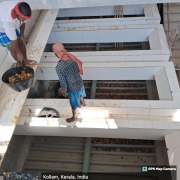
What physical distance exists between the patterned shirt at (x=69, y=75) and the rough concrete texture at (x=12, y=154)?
73.9 inches

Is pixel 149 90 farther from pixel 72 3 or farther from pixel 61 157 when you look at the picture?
pixel 72 3

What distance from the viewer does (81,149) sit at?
122 inches

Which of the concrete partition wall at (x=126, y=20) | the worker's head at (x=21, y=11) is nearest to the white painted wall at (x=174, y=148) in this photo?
the worker's head at (x=21, y=11)

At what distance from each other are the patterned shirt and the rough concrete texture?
1877mm

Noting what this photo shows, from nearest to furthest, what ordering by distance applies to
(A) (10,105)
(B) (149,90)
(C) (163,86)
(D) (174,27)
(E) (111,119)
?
(A) (10,105) → (E) (111,119) → (C) (163,86) → (B) (149,90) → (D) (174,27)

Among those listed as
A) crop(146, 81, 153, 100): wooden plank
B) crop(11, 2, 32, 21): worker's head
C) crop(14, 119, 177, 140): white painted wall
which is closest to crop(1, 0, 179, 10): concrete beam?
crop(11, 2, 32, 21): worker's head

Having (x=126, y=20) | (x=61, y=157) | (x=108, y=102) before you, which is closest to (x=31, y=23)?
(x=126, y=20)

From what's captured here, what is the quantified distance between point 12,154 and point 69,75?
2191 mm

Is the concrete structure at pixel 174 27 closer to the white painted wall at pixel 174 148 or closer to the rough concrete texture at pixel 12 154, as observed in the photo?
the white painted wall at pixel 174 148

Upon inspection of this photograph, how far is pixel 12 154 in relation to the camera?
2865mm

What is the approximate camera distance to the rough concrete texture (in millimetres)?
2716

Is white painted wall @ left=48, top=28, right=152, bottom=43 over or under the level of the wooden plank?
over

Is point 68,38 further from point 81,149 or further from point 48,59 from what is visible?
point 81,149

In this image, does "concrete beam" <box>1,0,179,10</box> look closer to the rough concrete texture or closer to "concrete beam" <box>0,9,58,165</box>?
"concrete beam" <box>0,9,58,165</box>
